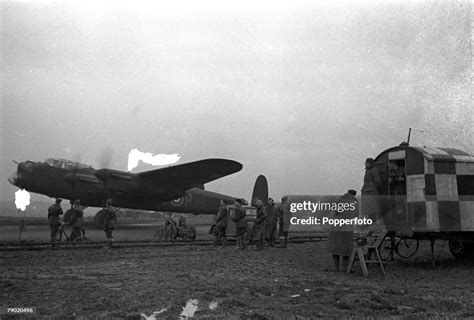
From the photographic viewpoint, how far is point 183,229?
16.7m

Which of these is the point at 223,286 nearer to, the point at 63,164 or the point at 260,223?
the point at 260,223

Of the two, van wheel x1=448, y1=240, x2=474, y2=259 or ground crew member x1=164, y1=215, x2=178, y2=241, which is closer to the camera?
van wheel x1=448, y1=240, x2=474, y2=259

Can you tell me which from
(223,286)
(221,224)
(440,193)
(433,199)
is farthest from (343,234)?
(221,224)

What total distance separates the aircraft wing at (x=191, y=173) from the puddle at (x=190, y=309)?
50.5 feet

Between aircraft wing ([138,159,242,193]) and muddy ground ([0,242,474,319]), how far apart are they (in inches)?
405

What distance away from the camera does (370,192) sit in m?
10.2

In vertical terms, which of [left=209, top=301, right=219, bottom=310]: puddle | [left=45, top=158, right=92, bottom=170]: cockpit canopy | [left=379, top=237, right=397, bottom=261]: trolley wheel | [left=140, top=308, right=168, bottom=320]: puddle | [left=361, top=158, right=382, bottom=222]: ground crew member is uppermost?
[left=45, top=158, right=92, bottom=170]: cockpit canopy

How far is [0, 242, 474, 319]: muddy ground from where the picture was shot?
207 inches

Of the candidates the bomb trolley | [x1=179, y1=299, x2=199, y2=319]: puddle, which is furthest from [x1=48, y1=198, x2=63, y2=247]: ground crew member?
the bomb trolley

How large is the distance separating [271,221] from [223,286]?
27.9 feet

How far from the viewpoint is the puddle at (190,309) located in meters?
4.95

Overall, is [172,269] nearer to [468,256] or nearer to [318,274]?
[318,274]

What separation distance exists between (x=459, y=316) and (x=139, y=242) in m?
10.9

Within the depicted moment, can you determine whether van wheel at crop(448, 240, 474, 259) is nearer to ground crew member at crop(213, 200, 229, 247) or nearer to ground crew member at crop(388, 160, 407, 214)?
ground crew member at crop(388, 160, 407, 214)
